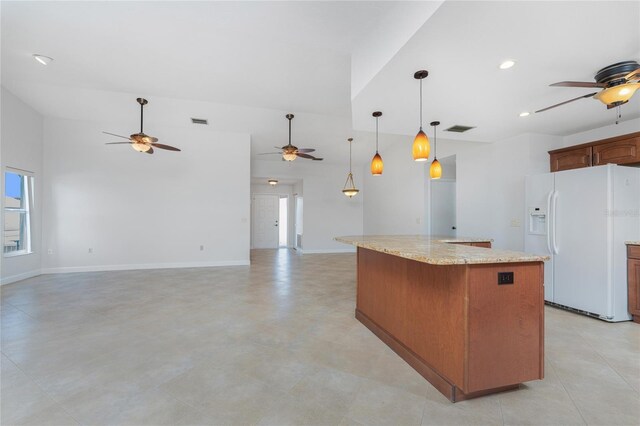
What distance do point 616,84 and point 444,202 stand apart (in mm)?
4505

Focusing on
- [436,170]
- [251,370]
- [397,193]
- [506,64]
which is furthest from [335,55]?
[397,193]

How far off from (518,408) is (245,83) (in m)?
4.91

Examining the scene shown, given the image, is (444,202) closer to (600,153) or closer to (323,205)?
(600,153)

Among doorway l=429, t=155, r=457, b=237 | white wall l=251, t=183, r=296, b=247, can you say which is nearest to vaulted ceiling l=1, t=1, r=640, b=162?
doorway l=429, t=155, r=457, b=237

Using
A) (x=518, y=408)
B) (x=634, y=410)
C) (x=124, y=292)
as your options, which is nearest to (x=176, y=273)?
(x=124, y=292)

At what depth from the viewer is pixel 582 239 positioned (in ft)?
11.6

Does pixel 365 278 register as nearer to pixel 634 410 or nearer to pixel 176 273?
pixel 634 410

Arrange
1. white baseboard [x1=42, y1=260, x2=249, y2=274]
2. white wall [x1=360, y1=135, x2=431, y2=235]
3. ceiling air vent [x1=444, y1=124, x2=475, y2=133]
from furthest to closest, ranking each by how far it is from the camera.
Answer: white wall [x1=360, y1=135, x2=431, y2=235], white baseboard [x1=42, y1=260, x2=249, y2=274], ceiling air vent [x1=444, y1=124, x2=475, y2=133]

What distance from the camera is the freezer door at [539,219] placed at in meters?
3.88

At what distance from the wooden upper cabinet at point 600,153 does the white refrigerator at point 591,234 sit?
24 centimetres

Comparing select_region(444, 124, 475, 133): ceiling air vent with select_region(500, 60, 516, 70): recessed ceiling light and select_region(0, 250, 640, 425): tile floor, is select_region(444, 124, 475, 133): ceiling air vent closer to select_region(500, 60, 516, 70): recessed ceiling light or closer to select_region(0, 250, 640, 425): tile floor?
select_region(500, 60, 516, 70): recessed ceiling light

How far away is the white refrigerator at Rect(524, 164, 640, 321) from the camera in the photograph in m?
3.30

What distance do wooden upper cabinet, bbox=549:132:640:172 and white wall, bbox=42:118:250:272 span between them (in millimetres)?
6116

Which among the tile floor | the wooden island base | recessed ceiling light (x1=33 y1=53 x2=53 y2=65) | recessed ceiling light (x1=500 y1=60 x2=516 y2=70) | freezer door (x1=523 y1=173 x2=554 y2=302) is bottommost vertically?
the tile floor
